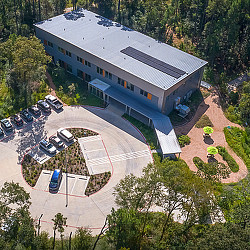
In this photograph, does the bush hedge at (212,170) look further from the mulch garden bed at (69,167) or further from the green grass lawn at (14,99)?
the green grass lawn at (14,99)

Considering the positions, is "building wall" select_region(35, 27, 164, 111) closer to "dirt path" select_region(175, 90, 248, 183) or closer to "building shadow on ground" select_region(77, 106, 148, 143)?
"building shadow on ground" select_region(77, 106, 148, 143)

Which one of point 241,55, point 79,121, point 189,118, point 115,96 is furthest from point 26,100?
point 241,55

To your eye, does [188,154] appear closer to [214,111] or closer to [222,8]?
[214,111]

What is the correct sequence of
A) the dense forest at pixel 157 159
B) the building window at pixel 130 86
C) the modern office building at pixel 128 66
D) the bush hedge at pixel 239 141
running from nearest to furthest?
the dense forest at pixel 157 159 < the bush hedge at pixel 239 141 < the modern office building at pixel 128 66 < the building window at pixel 130 86

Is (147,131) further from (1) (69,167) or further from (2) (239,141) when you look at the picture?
(2) (239,141)

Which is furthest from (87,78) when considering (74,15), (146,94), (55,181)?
(55,181)

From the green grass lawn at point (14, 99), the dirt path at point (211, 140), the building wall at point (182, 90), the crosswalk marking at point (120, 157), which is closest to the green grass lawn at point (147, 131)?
the crosswalk marking at point (120, 157)
